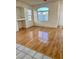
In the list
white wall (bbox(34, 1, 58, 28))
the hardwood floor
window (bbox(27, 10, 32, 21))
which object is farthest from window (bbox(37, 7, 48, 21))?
the hardwood floor

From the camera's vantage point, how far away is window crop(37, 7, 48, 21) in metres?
8.57

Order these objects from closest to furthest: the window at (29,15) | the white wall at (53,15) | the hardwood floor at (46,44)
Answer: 1. the hardwood floor at (46,44)
2. the white wall at (53,15)
3. the window at (29,15)

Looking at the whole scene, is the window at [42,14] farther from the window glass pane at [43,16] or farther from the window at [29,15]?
the window at [29,15]

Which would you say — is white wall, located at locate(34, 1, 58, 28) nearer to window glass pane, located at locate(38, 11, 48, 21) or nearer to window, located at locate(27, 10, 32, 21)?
window glass pane, located at locate(38, 11, 48, 21)

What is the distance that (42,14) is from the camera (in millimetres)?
8875

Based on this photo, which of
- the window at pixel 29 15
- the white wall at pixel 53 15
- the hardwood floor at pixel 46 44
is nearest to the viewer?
the hardwood floor at pixel 46 44

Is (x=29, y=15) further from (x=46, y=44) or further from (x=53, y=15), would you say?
(x=46, y=44)

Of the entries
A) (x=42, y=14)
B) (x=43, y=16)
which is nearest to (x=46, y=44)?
(x=43, y=16)

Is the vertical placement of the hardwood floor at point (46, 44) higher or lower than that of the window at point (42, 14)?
lower

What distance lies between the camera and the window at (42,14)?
8.57 meters

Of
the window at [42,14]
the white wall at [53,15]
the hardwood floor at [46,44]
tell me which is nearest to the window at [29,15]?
the window at [42,14]

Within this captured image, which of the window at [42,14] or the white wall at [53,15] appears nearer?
the white wall at [53,15]

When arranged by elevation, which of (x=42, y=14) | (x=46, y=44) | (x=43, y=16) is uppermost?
(x=42, y=14)
